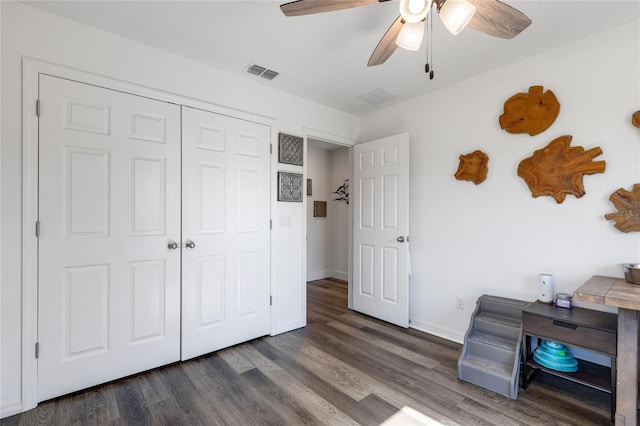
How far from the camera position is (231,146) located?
8.91 ft

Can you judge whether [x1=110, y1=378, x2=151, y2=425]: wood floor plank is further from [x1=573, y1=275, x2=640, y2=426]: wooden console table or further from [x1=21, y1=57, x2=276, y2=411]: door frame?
[x1=573, y1=275, x2=640, y2=426]: wooden console table

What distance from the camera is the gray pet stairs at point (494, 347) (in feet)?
6.70

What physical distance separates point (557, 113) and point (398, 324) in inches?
93.5

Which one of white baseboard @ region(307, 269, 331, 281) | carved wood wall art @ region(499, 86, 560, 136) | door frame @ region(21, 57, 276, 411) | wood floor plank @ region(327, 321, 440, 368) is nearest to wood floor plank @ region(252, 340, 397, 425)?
wood floor plank @ region(327, 321, 440, 368)

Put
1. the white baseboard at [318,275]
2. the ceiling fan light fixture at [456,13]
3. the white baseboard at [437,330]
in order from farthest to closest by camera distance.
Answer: the white baseboard at [318,275] → the white baseboard at [437,330] → the ceiling fan light fixture at [456,13]

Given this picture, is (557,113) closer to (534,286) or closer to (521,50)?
(521,50)

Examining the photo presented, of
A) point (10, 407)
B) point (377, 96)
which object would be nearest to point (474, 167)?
point (377, 96)

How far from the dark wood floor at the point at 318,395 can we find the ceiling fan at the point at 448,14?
214 centimetres

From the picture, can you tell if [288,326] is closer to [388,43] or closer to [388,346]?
[388,346]

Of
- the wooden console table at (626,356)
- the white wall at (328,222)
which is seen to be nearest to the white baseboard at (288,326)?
the white wall at (328,222)

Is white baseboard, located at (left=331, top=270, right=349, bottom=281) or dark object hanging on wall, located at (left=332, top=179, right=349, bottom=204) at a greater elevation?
dark object hanging on wall, located at (left=332, top=179, right=349, bottom=204)

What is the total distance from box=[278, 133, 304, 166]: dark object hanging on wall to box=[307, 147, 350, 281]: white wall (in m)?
2.13

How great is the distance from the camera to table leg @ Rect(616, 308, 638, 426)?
5.17 feet

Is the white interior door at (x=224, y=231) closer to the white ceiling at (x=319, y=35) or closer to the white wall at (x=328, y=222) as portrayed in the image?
the white ceiling at (x=319, y=35)
